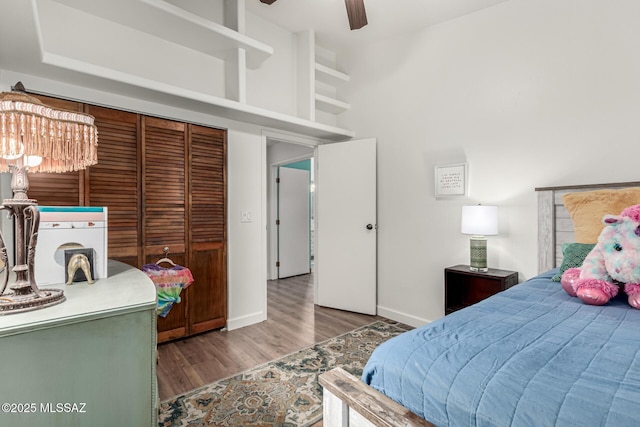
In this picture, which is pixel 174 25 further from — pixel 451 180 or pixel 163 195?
pixel 451 180

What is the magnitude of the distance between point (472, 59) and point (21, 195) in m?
3.19

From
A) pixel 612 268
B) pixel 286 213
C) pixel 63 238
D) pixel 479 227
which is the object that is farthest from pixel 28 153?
pixel 286 213

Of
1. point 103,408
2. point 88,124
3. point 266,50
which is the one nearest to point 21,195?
point 88,124

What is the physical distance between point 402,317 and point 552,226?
5.37 feet

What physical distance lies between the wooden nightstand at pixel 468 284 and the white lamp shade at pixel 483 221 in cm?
33

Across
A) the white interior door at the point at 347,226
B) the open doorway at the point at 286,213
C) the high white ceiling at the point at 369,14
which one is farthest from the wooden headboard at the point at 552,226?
the open doorway at the point at 286,213

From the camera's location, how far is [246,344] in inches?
105

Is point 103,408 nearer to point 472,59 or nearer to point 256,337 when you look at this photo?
point 256,337

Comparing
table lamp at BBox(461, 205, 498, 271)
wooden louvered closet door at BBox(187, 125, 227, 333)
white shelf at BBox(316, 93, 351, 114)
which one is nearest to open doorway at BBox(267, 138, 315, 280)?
white shelf at BBox(316, 93, 351, 114)

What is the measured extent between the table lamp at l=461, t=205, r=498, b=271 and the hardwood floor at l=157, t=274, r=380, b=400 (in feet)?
4.36

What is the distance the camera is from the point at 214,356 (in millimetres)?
2439

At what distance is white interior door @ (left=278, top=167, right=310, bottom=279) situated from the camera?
541 centimetres

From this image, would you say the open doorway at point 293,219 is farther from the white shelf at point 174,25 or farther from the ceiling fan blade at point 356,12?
the ceiling fan blade at point 356,12

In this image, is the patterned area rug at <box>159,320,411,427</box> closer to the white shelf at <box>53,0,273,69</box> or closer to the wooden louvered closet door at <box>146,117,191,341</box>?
the wooden louvered closet door at <box>146,117,191,341</box>
